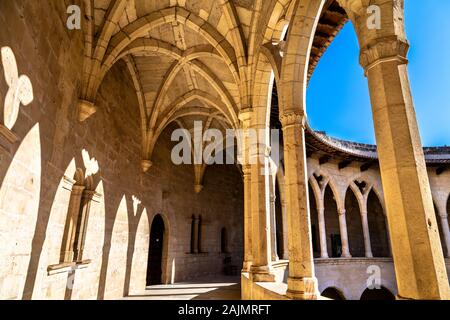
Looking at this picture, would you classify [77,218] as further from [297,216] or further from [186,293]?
[297,216]

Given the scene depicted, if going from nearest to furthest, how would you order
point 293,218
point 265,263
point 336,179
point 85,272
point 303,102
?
point 293,218
point 303,102
point 265,263
point 85,272
point 336,179

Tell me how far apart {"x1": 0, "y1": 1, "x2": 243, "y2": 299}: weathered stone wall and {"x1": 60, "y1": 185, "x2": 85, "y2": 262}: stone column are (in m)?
0.35

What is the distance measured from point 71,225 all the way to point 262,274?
4.28 meters

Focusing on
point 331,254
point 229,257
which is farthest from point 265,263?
point 331,254

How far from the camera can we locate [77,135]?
592cm

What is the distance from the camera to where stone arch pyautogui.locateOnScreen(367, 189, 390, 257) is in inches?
690

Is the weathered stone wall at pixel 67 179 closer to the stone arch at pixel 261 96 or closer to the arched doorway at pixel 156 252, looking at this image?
the arched doorway at pixel 156 252

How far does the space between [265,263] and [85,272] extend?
4.22 m

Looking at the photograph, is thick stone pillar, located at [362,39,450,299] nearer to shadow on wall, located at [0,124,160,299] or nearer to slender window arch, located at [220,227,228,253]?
shadow on wall, located at [0,124,160,299]

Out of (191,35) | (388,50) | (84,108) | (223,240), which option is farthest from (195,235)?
(388,50)

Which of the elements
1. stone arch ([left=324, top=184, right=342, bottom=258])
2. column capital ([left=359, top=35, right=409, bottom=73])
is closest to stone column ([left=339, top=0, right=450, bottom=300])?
column capital ([left=359, top=35, right=409, bottom=73])

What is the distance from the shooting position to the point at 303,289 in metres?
3.55

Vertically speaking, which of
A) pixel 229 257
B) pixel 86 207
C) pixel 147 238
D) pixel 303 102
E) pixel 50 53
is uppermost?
pixel 50 53

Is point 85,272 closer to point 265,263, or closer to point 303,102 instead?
point 265,263
